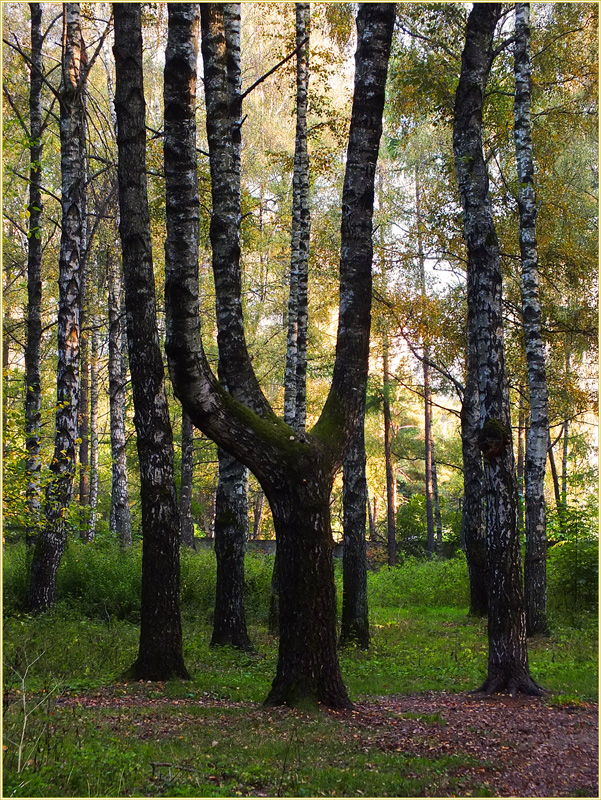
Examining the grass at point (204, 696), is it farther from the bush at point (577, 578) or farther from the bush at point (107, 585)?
the bush at point (577, 578)

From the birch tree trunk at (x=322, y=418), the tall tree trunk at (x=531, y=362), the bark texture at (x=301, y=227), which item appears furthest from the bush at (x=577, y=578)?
the birch tree trunk at (x=322, y=418)

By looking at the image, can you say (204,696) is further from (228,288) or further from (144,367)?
(228,288)

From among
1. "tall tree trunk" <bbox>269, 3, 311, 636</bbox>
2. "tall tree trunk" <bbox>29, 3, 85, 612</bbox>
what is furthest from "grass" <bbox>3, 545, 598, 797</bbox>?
"tall tree trunk" <bbox>269, 3, 311, 636</bbox>

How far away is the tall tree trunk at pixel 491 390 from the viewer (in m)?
7.89

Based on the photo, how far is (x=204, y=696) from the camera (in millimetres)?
7570

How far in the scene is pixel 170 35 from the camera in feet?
24.0

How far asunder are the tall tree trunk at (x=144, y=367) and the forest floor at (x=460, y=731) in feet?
3.44

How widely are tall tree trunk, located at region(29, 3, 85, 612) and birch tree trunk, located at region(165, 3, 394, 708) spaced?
17.3ft

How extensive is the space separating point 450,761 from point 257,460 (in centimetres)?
321

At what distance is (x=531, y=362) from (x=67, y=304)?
8269mm

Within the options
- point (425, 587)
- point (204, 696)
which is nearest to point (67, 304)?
point (204, 696)

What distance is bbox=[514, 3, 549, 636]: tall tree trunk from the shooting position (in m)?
11.8

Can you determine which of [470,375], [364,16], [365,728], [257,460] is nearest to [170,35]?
[364,16]

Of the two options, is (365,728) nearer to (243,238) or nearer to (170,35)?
(170,35)
